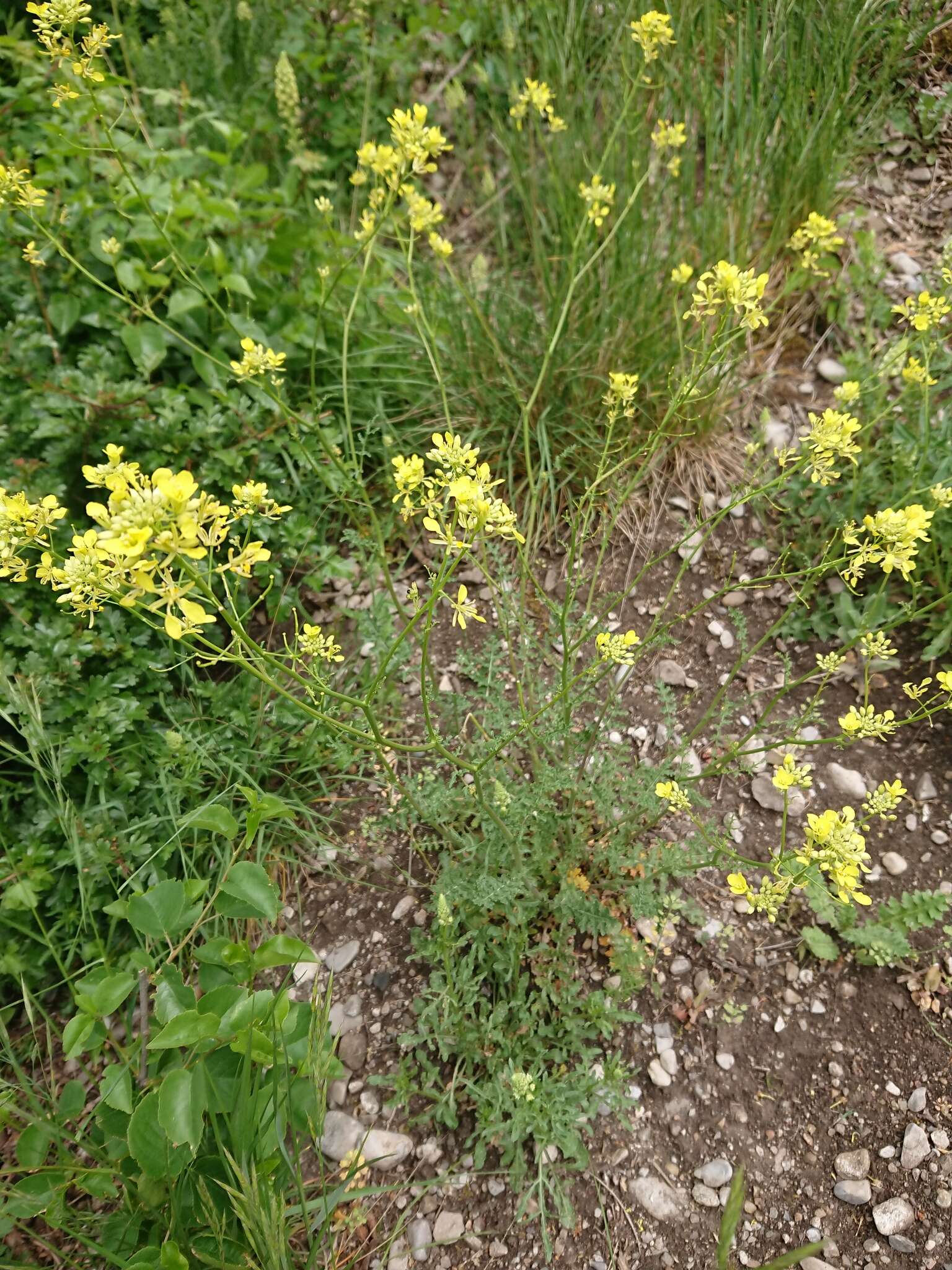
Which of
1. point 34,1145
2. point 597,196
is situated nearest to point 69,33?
point 597,196

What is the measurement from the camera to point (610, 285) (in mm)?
2820

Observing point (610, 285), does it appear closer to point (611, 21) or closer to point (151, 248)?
point (611, 21)

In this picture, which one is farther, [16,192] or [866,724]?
[16,192]

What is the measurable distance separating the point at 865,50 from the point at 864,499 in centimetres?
149

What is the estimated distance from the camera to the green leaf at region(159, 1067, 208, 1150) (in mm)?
1436

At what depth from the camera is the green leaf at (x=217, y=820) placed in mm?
1611

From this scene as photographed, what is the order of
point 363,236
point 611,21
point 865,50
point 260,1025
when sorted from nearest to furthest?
point 260,1025 → point 363,236 → point 865,50 → point 611,21

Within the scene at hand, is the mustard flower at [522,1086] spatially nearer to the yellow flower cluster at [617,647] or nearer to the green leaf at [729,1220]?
the green leaf at [729,1220]

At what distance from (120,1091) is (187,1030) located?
0.26m

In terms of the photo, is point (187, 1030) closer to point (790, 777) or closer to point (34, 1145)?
point (34, 1145)

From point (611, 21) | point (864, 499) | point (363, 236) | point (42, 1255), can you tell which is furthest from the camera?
point (611, 21)

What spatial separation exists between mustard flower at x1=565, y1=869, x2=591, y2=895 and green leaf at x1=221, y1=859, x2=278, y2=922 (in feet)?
2.30

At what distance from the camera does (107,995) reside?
1643 millimetres

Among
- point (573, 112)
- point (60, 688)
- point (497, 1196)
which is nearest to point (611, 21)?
point (573, 112)
